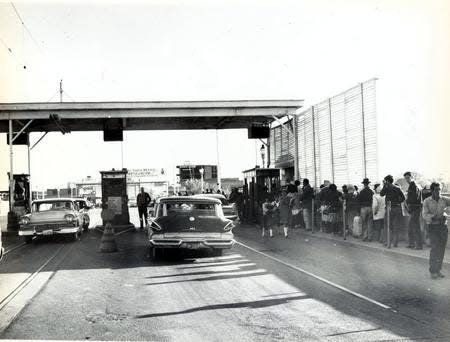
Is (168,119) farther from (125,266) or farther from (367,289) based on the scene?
(367,289)

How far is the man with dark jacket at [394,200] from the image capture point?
13219mm

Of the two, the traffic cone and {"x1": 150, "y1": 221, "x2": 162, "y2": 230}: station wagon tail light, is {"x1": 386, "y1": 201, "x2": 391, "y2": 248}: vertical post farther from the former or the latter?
the traffic cone

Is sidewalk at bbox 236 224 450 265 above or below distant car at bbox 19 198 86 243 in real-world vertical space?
below

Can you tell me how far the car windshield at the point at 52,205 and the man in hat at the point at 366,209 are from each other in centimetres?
980

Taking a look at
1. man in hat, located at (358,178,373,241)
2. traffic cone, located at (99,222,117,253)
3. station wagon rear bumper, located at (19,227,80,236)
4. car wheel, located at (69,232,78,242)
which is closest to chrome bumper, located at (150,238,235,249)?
traffic cone, located at (99,222,117,253)

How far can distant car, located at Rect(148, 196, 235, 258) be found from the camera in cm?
1175

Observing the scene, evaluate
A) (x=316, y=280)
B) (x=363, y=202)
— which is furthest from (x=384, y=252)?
(x=316, y=280)

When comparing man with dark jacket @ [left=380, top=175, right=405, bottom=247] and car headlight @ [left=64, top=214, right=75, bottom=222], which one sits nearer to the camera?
man with dark jacket @ [left=380, top=175, right=405, bottom=247]

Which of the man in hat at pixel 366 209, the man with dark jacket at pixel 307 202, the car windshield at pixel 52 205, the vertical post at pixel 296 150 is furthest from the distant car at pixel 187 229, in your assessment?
the vertical post at pixel 296 150

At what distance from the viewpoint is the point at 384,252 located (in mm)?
12672

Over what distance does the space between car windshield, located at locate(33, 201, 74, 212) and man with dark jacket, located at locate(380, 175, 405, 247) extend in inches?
419

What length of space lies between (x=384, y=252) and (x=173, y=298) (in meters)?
6.69

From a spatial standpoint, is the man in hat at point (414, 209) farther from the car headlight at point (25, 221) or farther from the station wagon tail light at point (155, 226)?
the car headlight at point (25, 221)

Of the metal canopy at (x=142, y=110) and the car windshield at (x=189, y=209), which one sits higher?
the metal canopy at (x=142, y=110)
